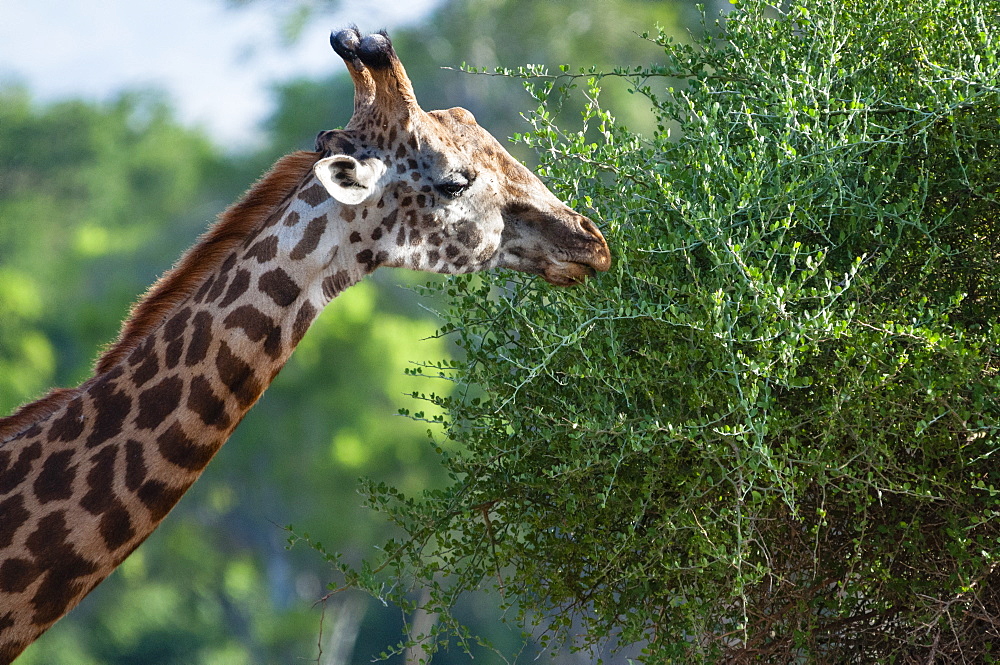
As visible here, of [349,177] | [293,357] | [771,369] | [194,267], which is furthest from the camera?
[293,357]

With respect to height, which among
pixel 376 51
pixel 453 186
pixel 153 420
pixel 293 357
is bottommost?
pixel 153 420

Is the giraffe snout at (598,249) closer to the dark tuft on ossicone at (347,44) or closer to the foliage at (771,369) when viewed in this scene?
the foliage at (771,369)

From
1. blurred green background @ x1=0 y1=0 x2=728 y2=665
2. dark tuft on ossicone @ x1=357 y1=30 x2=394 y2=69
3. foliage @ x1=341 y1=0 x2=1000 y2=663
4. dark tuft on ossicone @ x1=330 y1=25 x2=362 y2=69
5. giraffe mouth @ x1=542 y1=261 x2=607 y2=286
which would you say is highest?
blurred green background @ x1=0 y1=0 x2=728 y2=665

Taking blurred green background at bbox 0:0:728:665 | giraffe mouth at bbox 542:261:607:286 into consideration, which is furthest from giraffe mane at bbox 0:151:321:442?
blurred green background at bbox 0:0:728:665

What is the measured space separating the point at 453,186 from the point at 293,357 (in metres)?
16.0

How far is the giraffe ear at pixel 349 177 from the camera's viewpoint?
2.09 m

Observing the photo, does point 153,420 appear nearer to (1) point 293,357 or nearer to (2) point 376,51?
(2) point 376,51

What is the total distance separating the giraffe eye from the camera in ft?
7.54

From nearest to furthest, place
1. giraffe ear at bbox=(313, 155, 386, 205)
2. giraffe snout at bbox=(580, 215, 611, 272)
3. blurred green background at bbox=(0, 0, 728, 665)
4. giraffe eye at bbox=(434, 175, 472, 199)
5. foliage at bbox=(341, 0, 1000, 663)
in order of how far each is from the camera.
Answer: foliage at bbox=(341, 0, 1000, 663)
giraffe ear at bbox=(313, 155, 386, 205)
giraffe snout at bbox=(580, 215, 611, 272)
giraffe eye at bbox=(434, 175, 472, 199)
blurred green background at bbox=(0, 0, 728, 665)

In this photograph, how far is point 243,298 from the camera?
2229 millimetres

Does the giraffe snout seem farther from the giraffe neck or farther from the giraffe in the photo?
the giraffe neck

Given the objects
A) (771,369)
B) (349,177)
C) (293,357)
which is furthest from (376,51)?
(293,357)

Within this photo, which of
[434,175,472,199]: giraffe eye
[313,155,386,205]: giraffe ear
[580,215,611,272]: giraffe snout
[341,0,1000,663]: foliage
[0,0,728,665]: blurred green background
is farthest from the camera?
[0,0,728,665]: blurred green background

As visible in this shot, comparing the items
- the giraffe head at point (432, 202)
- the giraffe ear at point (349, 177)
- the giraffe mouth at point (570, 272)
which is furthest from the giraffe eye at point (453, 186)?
the giraffe mouth at point (570, 272)
